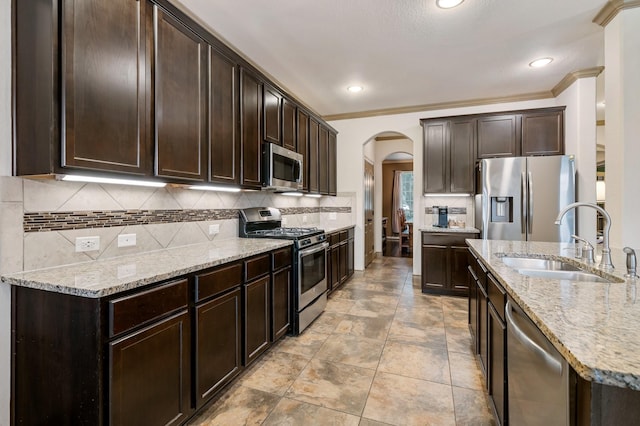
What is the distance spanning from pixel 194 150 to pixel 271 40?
1.60m

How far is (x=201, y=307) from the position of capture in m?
1.74

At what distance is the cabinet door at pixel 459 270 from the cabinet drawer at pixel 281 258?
8.18ft

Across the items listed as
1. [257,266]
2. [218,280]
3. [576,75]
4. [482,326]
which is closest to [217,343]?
[218,280]

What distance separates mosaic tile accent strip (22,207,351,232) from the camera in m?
1.57

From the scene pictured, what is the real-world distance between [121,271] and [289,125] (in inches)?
97.5

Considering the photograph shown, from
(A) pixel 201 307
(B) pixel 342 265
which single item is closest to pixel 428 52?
(B) pixel 342 265

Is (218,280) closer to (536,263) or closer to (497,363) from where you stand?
(497,363)

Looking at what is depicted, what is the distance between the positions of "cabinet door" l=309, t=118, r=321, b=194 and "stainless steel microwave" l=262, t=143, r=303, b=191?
53 centimetres

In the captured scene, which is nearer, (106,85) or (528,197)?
(106,85)

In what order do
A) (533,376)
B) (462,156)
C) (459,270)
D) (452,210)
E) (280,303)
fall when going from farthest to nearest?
1. (452,210)
2. (462,156)
3. (459,270)
4. (280,303)
5. (533,376)

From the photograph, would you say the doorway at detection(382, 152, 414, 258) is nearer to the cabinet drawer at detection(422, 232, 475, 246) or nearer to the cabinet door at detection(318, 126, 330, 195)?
the cabinet door at detection(318, 126, 330, 195)

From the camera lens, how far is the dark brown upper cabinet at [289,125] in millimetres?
3412

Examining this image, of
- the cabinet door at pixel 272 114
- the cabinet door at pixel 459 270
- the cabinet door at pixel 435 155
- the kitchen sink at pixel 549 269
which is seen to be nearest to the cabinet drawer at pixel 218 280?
the cabinet door at pixel 272 114

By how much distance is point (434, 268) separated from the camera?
424 cm
